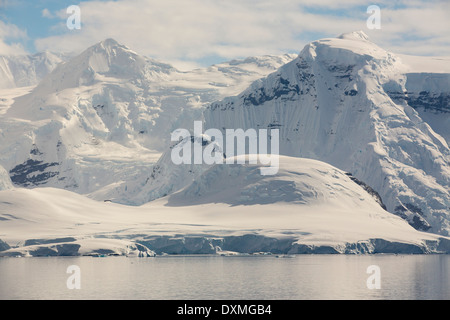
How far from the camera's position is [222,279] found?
13212 centimetres

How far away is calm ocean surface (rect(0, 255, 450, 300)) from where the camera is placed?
112 m

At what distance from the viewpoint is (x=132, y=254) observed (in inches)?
7662

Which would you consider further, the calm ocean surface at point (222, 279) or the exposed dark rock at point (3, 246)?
the exposed dark rock at point (3, 246)

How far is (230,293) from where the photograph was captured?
113 metres

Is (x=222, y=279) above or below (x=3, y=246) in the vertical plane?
below

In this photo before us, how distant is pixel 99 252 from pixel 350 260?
50.9 meters

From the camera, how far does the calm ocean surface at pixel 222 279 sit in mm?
112500

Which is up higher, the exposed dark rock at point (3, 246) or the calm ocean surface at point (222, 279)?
the exposed dark rock at point (3, 246)

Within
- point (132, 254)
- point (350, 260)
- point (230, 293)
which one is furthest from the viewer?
point (132, 254)

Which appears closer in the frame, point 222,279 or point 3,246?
point 222,279
